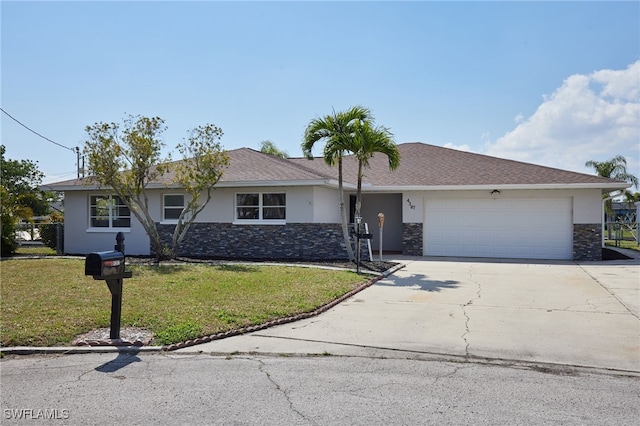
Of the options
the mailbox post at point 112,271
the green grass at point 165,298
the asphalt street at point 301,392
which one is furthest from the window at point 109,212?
the asphalt street at point 301,392

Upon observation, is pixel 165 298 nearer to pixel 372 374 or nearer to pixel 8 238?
pixel 372 374

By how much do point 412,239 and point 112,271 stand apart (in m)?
Answer: 14.0

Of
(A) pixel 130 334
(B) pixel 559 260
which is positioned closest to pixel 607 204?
(B) pixel 559 260

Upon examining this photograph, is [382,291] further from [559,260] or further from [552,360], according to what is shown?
[559,260]

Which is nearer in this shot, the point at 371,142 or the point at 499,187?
the point at 371,142

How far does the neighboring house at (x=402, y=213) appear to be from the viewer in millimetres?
16938

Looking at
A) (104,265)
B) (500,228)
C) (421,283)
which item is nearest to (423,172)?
(500,228)

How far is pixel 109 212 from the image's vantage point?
19.2 m

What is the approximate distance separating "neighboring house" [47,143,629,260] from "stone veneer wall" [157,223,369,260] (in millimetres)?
34

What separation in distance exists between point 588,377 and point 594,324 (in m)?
2.78

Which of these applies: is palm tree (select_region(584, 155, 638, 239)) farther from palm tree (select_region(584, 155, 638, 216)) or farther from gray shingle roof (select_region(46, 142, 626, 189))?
gray shingle roof (select_region(46, 142, 626, 189))

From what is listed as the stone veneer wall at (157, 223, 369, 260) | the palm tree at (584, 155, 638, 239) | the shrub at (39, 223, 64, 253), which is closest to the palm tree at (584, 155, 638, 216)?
the palm tree at (584, 155, 638, 239)

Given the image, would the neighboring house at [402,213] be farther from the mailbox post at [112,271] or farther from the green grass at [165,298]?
the mailbox post at [112,271]

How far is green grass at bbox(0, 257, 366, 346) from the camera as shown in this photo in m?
7.19
